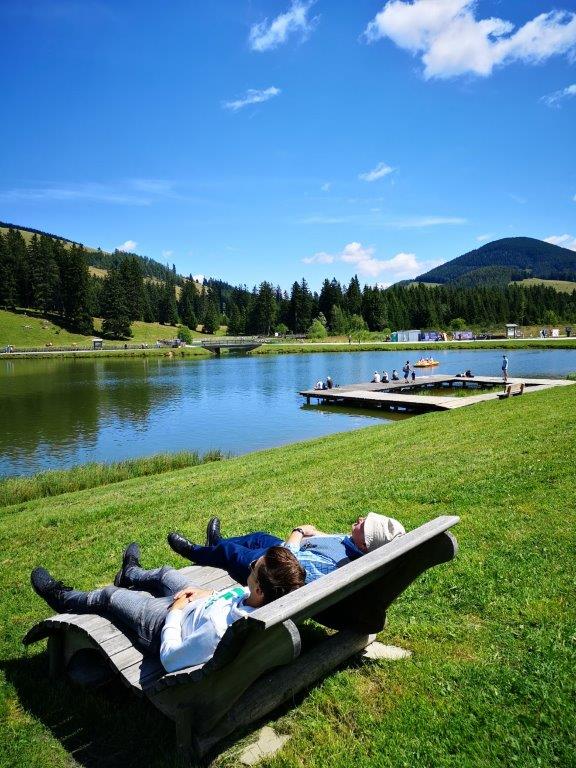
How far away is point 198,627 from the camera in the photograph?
3.37 metres

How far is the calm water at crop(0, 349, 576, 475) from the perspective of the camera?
2362 cm

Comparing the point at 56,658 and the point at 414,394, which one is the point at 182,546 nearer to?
the point at 56,658

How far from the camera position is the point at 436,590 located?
16.1 ft

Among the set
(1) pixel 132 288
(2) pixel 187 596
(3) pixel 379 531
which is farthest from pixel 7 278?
(3) pixel 379 531

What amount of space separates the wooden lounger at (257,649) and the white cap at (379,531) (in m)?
0.37

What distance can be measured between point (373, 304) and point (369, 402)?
10618 cm

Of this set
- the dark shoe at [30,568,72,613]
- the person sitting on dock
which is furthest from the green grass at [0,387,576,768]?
the person sitting on dock

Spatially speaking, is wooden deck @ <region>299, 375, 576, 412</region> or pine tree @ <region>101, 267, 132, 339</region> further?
pine tree @ <region>101, 267, 132, 339</region>

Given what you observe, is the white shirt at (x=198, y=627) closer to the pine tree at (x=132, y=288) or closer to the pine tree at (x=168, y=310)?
the pine tree at (x=132, y=288)

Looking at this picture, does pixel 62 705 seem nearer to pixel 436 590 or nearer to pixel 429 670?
pixel 429 670

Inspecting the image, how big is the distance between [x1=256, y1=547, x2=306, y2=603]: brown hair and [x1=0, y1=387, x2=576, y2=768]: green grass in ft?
2.98

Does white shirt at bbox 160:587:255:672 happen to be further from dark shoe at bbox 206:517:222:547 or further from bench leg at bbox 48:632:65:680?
dark shoe at bbox 206:517:222:547

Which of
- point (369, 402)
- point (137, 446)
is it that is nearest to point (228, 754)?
point (137, 446)

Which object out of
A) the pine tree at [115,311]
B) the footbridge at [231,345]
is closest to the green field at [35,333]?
the pine tree at [115,311]
